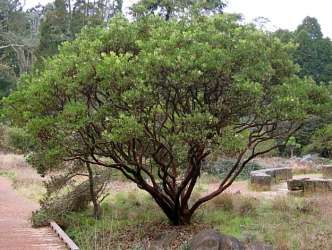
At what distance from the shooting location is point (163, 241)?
1225 cm

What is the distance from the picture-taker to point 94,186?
1544 centimetres

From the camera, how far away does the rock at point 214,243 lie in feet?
32.6

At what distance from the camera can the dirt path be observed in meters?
10.4

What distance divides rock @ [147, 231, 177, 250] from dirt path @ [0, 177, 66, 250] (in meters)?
2.01

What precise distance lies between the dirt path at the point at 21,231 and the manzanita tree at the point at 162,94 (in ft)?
5.08

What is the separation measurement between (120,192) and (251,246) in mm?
9470

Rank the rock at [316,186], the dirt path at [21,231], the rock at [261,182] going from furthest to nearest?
1. the rock at [261,182]
2. the rock at [316,186]
3. the dirt path at [21,231]

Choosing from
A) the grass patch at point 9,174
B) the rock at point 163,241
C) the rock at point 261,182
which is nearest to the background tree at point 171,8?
the rock at point 163,241

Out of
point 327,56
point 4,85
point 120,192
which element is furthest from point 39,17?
point 120,192

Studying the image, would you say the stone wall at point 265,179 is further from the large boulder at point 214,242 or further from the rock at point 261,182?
the large boulder at point 214,242

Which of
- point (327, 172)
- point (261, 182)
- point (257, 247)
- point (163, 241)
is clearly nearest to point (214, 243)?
point (257, 247)

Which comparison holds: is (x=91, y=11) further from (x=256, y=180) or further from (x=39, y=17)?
(x=256, y=180)

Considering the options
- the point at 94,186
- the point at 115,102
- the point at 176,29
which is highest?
the point at 176,29

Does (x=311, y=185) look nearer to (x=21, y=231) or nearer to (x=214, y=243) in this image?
(x=214, y=243)
